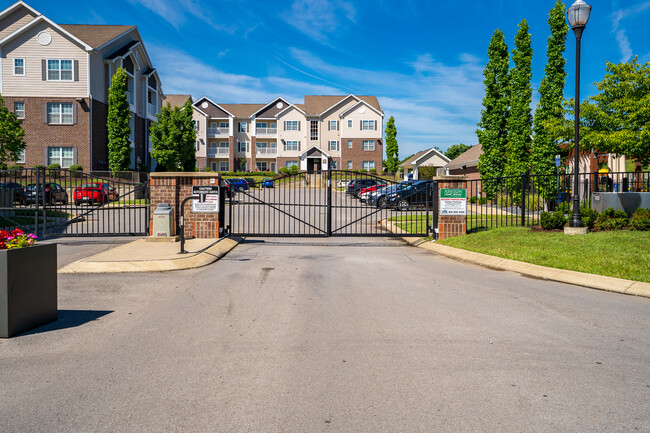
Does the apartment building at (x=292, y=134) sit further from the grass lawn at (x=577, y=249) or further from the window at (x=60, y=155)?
the grass lawn at (x=577, y=249)

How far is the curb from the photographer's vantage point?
8.97 metres

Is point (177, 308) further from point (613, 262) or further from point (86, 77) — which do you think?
point (86, 77)

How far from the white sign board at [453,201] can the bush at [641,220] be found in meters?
4.63

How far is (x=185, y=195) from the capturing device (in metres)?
15.0

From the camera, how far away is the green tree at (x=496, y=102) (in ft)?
108

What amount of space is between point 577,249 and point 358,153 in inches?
2139

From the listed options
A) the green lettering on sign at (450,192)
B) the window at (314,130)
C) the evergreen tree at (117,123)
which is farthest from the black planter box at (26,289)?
the window at (314,130)

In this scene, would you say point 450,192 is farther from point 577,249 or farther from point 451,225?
point 577,249

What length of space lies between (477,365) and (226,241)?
10.6m

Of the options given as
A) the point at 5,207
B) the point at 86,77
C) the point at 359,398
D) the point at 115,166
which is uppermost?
the point at 86,77

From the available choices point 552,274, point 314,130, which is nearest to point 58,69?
point 314,130

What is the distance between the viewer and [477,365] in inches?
199

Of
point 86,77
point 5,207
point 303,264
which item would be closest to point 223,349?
point 303,264

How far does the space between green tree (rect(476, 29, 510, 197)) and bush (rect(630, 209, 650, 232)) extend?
19.5 meters
